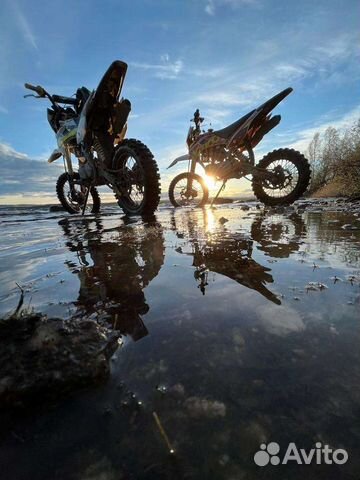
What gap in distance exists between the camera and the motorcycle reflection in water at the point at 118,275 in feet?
3.87

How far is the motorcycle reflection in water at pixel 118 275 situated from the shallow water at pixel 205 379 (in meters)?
0.01

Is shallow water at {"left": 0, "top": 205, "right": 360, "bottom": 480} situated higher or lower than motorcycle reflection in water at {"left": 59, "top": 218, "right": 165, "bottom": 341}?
lower

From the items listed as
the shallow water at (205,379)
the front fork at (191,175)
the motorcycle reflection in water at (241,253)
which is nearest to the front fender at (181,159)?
the front fork at (191,175)

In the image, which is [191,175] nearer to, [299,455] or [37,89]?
[37,89]

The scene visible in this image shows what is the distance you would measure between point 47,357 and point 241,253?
1.66 m

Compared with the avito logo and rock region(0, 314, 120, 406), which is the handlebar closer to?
rock region(0, 314, 120, 406)

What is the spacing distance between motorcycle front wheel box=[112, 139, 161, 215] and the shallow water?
310 cm

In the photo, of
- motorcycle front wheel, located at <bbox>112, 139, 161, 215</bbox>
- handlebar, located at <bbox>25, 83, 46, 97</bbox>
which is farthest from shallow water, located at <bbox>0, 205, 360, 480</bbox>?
handlebar, located at <bbox>25, 83, 46, 97</bbox>

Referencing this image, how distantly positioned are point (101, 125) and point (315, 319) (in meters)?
5.24

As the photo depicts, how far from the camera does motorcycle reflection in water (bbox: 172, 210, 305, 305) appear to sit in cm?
154

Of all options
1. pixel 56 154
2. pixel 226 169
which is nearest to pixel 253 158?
pixel 226 169

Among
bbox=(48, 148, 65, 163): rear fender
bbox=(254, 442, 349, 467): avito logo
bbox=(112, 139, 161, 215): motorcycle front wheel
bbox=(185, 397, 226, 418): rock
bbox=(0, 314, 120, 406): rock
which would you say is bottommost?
bbox=(254, 442, 349, 467): avito logo

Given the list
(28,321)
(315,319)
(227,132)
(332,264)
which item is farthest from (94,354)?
(227,132)

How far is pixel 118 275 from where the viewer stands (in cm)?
175
